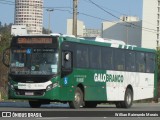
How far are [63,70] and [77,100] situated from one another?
174 centimetres

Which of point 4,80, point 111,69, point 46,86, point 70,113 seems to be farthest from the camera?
point 4,80

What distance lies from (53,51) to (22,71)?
162cm

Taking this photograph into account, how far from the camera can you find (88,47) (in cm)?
2938

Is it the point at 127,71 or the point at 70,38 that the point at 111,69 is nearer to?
the point at 127,71

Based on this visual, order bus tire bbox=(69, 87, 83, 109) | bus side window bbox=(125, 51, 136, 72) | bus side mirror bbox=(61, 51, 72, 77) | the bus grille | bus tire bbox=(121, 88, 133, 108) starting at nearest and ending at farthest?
the bus grille → bus side mirror bbox=(61, 51, 72, 77) → bus tire bbox=(69, 87, 83, 109) → bus tire bbox=(121, 88, 133, 108) → bus side window bbox=(125, 51, 136, 72)

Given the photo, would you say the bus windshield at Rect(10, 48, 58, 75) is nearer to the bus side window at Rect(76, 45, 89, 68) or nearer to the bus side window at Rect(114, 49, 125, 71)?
the bus side window at Rect(76, 45, 89, 68)

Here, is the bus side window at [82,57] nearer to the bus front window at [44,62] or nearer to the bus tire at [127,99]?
the bus front window at [44,62]

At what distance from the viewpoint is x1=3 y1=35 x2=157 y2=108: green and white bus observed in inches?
1062

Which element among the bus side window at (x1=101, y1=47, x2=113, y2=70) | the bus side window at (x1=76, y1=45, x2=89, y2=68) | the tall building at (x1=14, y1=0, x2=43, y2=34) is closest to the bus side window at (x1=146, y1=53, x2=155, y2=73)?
the bus side window at (x1=101, y1=47, x2=113, y2=70)

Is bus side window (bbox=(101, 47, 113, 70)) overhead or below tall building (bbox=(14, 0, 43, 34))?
below

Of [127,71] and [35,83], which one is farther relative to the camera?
[127,71]

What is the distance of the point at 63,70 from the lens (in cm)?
2723

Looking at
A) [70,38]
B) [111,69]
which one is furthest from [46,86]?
[111,69]

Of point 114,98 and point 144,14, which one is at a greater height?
point 144,14
